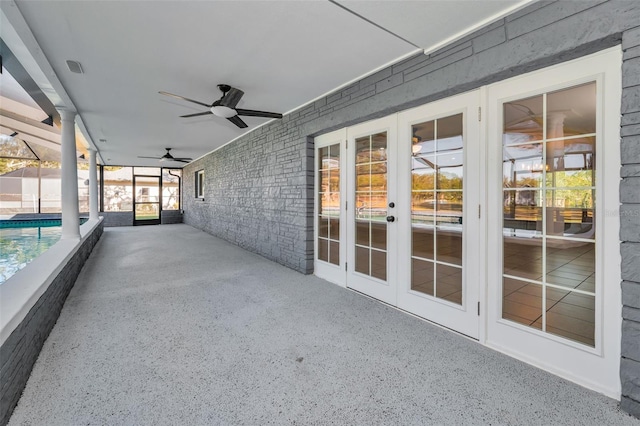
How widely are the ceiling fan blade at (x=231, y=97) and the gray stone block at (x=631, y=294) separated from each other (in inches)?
140

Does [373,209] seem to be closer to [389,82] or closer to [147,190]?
[389,82]

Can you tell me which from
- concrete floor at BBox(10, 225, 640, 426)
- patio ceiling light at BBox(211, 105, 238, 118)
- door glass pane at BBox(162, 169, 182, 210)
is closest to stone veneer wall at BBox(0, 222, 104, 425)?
concrete floor at BBox(10, 225, 640, 426)

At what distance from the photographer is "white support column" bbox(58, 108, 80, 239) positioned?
424 centimetres

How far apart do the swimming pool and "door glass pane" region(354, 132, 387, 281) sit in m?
3.99

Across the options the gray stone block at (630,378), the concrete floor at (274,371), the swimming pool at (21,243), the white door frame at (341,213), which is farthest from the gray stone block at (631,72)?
the swimming pool at (21,243)

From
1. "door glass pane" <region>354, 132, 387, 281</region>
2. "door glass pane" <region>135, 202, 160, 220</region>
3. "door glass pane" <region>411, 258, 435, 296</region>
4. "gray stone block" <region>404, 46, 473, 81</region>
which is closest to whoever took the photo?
"gray stone block" <region>404, 46, 473, 81</region>

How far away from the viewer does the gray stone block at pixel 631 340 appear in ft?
5.11

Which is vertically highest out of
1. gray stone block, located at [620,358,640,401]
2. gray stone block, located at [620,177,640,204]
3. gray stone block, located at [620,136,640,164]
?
gray stone block, located at [620,136,640,164]

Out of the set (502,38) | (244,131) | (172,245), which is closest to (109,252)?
(172,245)

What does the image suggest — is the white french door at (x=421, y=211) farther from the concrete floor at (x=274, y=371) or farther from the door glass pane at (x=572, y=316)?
the door glass pane at (x=572, y=316)

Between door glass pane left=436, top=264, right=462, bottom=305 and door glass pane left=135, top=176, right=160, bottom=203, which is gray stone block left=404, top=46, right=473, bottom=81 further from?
door glass pane left=135, top=176, right=160, bottom=203

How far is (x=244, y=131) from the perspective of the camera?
239 inches

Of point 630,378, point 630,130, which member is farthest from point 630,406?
point 630,130

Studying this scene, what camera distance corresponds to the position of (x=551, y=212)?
201 cm
